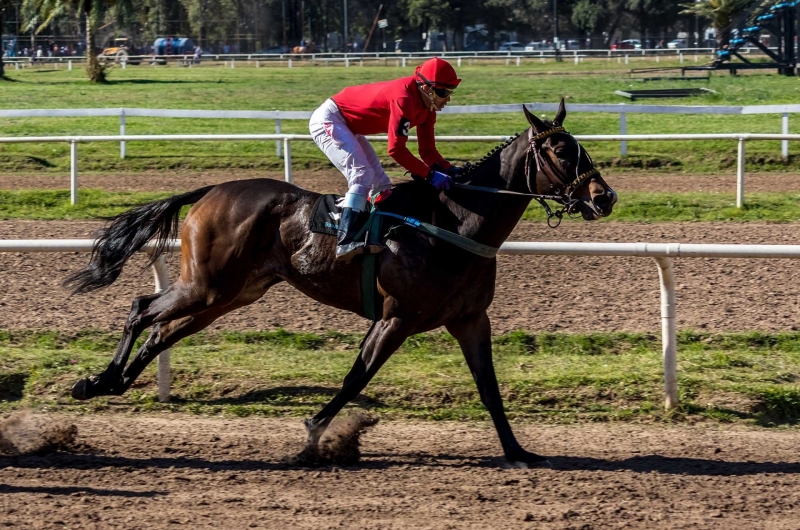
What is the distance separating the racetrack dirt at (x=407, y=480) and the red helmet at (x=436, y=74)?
1.93m

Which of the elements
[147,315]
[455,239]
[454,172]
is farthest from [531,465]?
[147,315]

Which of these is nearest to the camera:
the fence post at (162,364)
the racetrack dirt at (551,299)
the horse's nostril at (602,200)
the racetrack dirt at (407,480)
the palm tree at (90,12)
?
the racetrack dirt at (407,480)

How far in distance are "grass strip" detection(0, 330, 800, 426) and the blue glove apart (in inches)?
61.0

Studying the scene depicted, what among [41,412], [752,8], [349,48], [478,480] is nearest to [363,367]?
[478,480]

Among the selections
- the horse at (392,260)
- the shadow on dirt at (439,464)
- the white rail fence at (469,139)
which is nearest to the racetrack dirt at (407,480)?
the shadow on dirt at (439,464)

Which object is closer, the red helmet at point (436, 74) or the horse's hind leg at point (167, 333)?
the red helmet at point (436, 74)

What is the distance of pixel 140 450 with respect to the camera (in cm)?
539

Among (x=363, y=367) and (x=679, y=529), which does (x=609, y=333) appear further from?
(x=679, y=529)

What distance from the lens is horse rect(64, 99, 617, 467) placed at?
511 cm

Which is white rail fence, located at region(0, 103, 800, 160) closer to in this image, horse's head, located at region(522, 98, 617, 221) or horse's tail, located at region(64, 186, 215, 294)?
horse's tail, located at region(64, 186, 215, 294)

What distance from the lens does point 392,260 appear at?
5.18 metres

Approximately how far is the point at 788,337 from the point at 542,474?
2.87 m

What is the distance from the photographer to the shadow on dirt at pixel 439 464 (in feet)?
16.5

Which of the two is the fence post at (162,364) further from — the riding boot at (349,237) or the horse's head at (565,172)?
the horse's head at (565,172)
